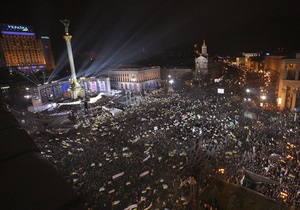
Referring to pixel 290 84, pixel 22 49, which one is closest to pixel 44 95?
pixel 22 49

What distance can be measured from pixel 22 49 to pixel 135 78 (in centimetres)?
4360

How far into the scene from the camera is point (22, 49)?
69688mm

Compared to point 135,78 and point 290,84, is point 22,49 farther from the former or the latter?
point 290,84

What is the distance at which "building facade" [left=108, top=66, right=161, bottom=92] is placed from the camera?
58500mm

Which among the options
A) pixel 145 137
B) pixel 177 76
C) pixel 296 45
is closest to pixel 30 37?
pixel 177 76

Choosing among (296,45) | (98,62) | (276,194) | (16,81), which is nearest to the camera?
(276,194)

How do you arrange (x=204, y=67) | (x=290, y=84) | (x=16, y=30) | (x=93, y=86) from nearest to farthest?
(x=290, y=84), (x=93, y=86), (x=204, y=67), (x=16, y=30)

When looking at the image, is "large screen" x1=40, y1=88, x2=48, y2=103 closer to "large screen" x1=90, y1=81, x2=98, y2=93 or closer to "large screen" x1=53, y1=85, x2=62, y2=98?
"large screen" x1=53, y1=85, x2=62, y2=98

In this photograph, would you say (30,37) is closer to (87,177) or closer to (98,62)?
(98,62)

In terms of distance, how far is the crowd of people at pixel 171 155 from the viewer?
483 inches

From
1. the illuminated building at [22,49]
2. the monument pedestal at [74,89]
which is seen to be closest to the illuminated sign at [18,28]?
the illuminated building at [22,49]

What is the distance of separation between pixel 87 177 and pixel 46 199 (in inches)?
548

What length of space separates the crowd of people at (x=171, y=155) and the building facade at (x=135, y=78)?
33496 mm

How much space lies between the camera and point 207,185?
41.2ft
